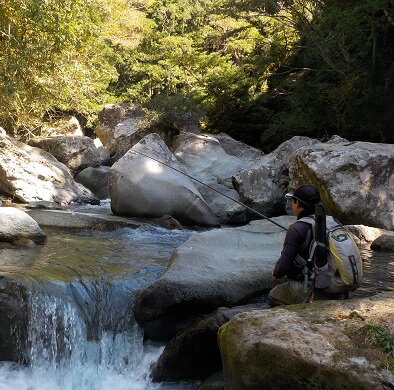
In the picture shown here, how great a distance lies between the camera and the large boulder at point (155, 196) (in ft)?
32.5

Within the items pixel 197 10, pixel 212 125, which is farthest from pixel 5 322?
pixel 197 10

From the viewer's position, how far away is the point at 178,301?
496 cm

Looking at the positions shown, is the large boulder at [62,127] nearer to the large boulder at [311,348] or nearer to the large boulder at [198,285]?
the large boulder at [198,285]

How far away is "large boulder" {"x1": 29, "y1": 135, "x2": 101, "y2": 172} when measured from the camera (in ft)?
50.6

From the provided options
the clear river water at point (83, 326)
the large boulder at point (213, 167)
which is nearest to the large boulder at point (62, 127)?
the large boulder at point (213, 167)

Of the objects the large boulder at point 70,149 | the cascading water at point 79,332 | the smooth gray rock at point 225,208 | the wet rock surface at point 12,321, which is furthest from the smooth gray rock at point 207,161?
the wet rock surface at point 12,321

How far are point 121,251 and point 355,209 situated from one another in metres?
4.17

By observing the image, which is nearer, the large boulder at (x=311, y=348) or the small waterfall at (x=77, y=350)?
the large boulder at (x=311, y=348)

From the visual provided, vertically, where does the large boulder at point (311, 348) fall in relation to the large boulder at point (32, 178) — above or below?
below

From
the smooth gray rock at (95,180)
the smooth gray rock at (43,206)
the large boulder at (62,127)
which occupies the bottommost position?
the smooth gray rock at (43,206)

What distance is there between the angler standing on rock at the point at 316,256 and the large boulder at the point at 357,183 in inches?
207

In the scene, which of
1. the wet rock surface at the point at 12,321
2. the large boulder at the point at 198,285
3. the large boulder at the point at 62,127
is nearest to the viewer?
the wet rock surface at the point at 12,321

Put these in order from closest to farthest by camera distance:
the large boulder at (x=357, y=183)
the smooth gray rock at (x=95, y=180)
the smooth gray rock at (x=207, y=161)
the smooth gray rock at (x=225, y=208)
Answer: the large boulder at (x=357, y=183) < the smooth gray rock at (x=225, y=208) < the smooth gray rock at (x=207, y=161) < the smooth gray rock at (x=95, y=180)

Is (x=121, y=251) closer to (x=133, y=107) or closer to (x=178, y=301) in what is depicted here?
(x=178, y=301)
